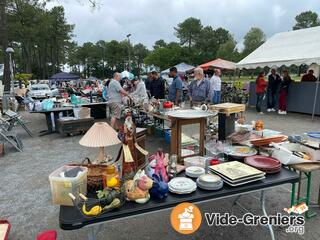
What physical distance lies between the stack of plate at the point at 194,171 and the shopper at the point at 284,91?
881cm

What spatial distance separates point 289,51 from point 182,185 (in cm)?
895

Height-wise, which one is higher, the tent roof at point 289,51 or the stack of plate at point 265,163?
the tent roof at point 289,51

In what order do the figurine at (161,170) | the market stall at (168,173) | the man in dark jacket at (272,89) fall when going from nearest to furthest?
the market stall at (168,173) < the figurine at (161,170) < the man in dark jacket at (272,89)

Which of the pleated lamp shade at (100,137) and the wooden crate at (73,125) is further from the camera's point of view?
the wooden crate at (73,125)

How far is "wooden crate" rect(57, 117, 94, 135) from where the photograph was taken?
6.68 m

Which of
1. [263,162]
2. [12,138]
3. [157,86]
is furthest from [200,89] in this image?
A: [12,138]

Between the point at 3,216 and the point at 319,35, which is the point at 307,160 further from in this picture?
the point at 319,35

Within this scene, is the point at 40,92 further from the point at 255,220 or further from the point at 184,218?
the point at 184,218

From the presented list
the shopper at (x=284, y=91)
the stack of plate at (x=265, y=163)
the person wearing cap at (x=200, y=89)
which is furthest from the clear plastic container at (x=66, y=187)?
the shopper at (x=284, y=91)

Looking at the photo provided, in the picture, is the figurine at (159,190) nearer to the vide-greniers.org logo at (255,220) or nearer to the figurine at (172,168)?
the figurine at (172,168)

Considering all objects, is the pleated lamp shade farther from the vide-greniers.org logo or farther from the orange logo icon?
the vide-greniers.org logo

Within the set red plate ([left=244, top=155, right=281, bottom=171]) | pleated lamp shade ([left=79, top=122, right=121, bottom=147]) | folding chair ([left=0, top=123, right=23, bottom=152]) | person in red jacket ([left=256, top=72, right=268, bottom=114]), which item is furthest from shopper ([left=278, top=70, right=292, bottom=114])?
pleated lamp shade ([left=79, top=122, right=121, bottom=147])

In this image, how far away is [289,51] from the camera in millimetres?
8953

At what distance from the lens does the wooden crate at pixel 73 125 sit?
668cm
